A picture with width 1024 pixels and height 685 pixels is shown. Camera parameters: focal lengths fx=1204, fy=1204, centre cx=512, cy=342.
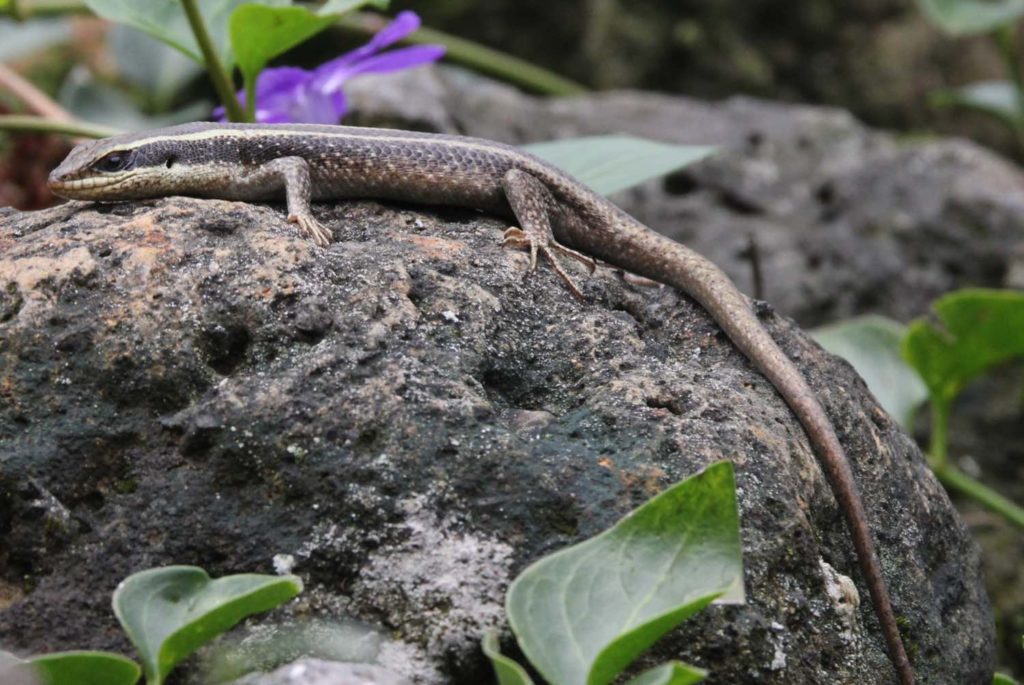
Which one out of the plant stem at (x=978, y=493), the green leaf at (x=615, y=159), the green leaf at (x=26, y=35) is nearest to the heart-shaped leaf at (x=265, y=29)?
the green leaf at (x=615, y=159)

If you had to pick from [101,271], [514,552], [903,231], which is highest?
[101,271]

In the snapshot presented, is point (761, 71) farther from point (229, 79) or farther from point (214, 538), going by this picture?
point (214, 538)

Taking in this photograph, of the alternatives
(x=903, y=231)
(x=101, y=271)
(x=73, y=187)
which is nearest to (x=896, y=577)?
(x=101, y=271)

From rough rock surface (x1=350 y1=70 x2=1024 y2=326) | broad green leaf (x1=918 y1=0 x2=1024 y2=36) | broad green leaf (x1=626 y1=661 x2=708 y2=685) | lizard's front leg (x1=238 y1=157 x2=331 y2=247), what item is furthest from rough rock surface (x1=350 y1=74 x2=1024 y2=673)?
broad green leaf (x1=626 y1=661 x2=708 y2=685)

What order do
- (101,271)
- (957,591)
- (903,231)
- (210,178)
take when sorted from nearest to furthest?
1. (101,271)
2. (957,591)
3. (210,178)
4. (903,231)

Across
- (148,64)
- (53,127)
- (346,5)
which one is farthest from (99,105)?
(346,5)
